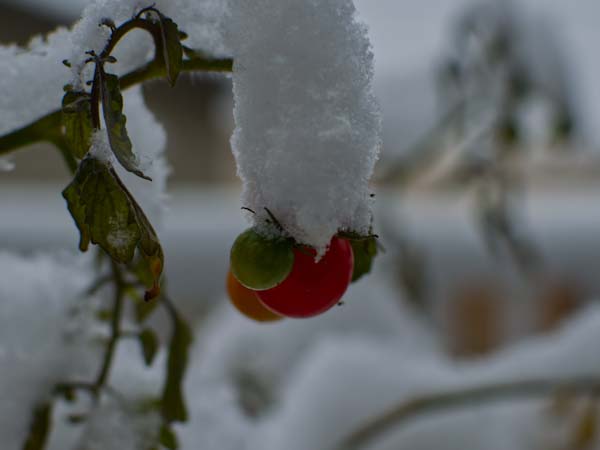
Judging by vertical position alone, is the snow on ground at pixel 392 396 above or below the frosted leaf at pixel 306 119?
above

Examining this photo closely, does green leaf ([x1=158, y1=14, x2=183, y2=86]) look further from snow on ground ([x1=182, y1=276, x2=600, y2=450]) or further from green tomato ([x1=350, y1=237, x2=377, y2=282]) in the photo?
snow on ground ([x1=182, y1=276, x2=600, y2=450])

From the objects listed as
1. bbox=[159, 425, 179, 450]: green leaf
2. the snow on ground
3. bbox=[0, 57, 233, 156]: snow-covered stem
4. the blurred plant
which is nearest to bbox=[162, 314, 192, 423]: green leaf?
bbox=[159, 425, 179, 450]: green leaf

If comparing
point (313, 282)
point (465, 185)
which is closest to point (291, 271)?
point (313, 282)

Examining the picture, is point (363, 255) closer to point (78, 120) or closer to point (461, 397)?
point (78, 120)

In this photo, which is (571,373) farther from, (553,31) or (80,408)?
(553,31)

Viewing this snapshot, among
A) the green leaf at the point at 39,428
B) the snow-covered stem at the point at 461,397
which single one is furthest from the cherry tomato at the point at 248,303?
the snow-covered stem at the point at 461,397

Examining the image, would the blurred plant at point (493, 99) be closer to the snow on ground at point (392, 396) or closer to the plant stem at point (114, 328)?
the snow on ground at point (392, 396)
